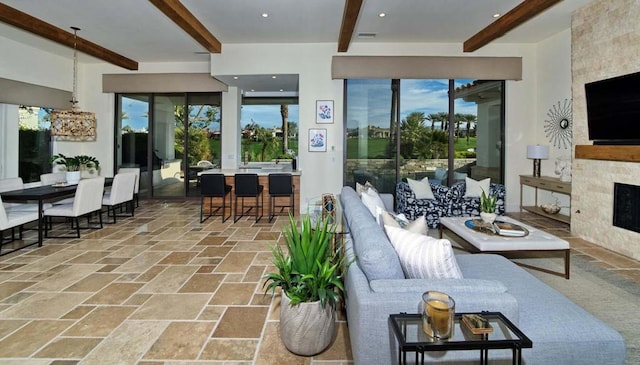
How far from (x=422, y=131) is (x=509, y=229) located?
3.75 m

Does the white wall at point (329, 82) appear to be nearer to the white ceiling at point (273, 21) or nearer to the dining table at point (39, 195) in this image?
the white ceiling at point (273, 21)

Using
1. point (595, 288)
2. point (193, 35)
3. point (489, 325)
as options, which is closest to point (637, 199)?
point (595, 288)

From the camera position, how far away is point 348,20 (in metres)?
4.96

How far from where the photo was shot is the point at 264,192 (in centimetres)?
661

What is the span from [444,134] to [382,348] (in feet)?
20.3

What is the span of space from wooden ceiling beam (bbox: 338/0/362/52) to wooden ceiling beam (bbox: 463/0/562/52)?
2334 millimetres

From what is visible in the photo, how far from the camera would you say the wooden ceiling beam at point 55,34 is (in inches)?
194

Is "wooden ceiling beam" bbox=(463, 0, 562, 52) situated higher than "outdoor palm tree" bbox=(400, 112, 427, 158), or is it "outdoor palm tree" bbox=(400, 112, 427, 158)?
"wooden ceiling beam" bbox=(463, 0, 562, 52)

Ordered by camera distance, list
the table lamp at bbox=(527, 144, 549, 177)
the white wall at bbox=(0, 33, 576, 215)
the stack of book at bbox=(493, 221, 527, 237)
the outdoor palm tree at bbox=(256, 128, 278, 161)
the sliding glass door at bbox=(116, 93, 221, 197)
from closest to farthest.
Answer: the stack of book at bbox=(493, 221, 527, 237) → the table lamp at bbox=(527, 144, 549, 177) → the white wall at bbox=(0, 33, 576, 215) → the sliding glass door at bbox=(116, 93, 221, 197) → the outdoor palm tree at bbox=(256, 128, 278, 161)

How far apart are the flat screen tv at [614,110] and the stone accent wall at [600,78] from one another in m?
0.18

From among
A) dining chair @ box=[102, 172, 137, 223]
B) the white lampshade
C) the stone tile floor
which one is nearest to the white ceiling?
the white lampshade

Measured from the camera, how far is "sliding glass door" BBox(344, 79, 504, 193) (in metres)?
6.96

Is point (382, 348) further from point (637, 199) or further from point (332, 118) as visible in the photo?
point (332, 118)

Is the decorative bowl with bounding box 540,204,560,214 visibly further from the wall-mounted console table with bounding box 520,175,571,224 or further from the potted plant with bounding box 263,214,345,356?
the potted plant with bounding box 263,214,345,356
